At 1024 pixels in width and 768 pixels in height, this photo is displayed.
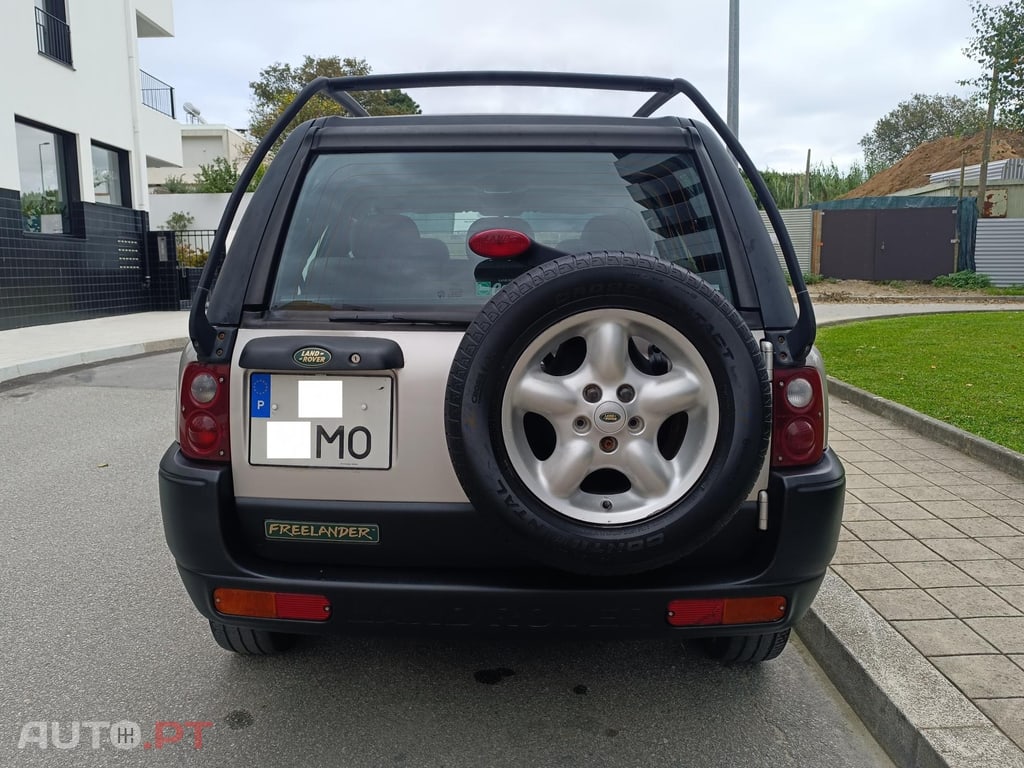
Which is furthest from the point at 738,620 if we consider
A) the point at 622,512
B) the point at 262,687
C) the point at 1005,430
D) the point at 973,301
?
the point at 973,301

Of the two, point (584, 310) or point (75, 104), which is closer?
point (584, 310)

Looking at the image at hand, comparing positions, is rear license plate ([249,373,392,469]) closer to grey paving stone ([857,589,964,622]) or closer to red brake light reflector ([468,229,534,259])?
red brake light reflector ([468,229,534,259])

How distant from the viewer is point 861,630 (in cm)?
316

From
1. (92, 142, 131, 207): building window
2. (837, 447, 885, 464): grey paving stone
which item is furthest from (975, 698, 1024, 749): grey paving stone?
(92, 142, 131, 207): building window

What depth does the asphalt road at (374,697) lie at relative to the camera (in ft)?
8.58

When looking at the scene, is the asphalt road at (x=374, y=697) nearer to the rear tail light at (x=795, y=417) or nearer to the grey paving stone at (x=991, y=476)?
the rear tail light at (x=795, y=417)

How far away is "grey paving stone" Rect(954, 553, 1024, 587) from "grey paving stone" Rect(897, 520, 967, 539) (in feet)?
1.17

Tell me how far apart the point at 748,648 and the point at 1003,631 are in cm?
99

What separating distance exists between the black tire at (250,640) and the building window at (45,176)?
48.5ft

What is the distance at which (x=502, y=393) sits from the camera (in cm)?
222

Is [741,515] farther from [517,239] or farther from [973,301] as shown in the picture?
[973,301]

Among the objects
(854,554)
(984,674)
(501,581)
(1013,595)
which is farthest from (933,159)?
(501,581)

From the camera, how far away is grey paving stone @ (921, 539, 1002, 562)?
13.0 ft

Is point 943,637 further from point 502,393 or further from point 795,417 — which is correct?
point 502,393
